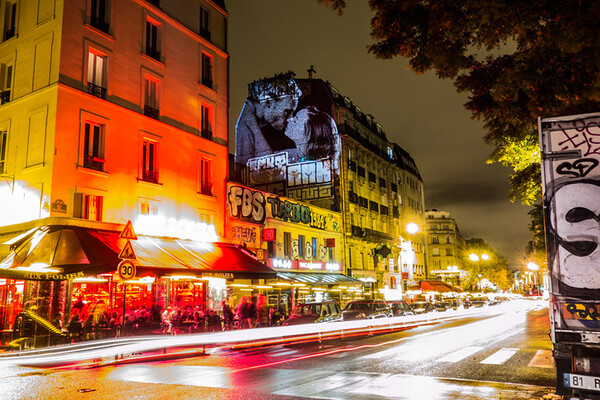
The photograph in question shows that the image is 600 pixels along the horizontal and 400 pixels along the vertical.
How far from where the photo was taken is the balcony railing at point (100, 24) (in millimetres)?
21639

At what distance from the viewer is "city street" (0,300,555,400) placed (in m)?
8.23

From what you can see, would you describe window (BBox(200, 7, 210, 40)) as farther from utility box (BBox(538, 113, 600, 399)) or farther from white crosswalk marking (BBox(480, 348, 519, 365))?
utility box (BBox(538, 113, 600, 399))

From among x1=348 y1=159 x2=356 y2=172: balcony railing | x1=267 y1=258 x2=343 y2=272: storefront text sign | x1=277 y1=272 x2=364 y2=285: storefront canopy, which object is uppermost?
x1=348 y1=159 x2=356 y2=172: balcony railing

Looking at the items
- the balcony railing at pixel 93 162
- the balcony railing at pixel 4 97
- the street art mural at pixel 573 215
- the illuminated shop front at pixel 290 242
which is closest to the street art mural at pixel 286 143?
the illuminated shop front at pixel 290 242

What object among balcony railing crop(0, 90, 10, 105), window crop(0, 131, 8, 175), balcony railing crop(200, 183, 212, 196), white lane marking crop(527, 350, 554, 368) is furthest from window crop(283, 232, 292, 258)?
white lane marking crop(527, 350, 554, 368)

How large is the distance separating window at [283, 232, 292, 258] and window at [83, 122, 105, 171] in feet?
48.4

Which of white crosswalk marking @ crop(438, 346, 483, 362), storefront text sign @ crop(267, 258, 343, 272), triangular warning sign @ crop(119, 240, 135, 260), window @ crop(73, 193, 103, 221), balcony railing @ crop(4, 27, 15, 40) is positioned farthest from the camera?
storefront text sign @ crop(267, 258, 343, 272)

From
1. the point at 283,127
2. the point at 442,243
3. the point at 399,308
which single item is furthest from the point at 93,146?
the point at 442,243

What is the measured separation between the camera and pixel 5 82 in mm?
22156

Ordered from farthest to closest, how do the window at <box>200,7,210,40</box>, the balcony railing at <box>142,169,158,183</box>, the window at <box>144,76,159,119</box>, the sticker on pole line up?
1. the window at <box>200,7,210,40</box>
2. the window at <box>144,76,159,119</box>
3. the balcony railing at <box>142,169,158,183</box>
4. the sticker on pole

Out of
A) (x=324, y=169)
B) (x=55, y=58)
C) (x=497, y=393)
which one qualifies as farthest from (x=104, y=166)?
(x=324, y=169)

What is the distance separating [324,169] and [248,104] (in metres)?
9.36

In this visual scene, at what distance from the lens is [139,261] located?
19.1 m

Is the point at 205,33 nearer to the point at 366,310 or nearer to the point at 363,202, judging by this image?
the point at 366,310
